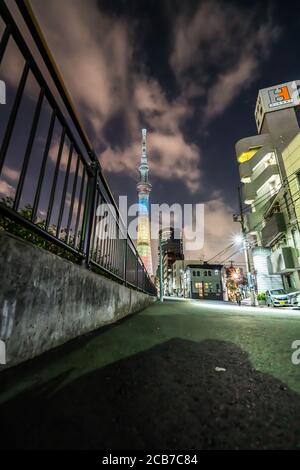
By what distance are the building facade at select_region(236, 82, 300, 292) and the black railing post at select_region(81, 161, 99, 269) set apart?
Answer: 1898 centimetres

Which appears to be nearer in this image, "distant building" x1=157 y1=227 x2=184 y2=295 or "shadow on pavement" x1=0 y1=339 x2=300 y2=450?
"shadow on pavement" x1=0 y1=339 x2=300 y2=450

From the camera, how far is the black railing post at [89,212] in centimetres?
268

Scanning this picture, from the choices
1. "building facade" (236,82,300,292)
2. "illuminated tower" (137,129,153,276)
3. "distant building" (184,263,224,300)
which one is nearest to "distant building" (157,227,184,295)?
"illuminated tower" (137,129,153,276)

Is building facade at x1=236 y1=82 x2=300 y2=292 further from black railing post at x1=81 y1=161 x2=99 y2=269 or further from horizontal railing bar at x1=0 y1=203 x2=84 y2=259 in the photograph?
horizontal railing bar at x1=0 y1=203 x2=84 y2=259

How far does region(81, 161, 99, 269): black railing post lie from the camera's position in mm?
2684

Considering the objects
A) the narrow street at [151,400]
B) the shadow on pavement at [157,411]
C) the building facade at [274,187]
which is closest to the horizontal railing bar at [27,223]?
the narrow street at [151,400]

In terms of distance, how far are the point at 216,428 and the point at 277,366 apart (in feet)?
2.93

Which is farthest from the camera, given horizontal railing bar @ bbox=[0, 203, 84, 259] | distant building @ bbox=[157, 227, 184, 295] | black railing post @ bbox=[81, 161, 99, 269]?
distant building @ bbox=[157, 227, 184, 295]

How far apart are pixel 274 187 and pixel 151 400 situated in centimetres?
3072

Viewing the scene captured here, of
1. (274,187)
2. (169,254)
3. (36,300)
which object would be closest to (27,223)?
(36,300)

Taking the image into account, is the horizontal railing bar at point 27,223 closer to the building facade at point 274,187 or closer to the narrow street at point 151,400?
the narrow street at point 151,400

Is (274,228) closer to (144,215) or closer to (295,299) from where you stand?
(295,299)
